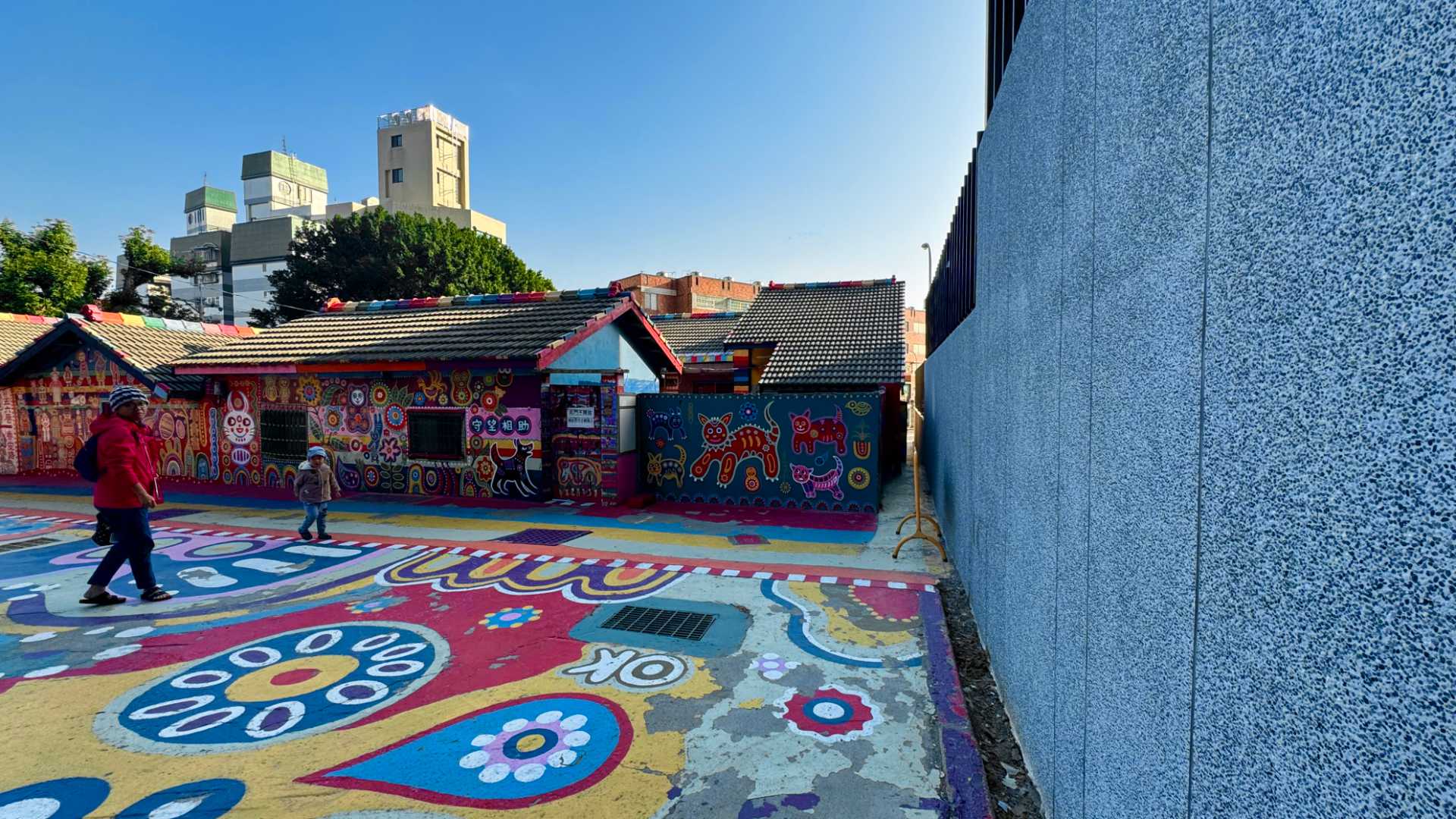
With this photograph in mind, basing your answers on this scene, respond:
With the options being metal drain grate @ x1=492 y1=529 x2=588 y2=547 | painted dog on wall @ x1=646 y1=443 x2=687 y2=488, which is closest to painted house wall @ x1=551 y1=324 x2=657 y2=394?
painted dog on wall @ x1=646 y1=443 x2=687 y2=488

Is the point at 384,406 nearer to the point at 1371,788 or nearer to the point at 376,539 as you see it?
the point at 376,539

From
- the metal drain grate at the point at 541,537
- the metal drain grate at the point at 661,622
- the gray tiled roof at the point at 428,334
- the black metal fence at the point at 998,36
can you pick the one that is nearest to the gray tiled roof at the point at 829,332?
the gray tiled roof at the point at 428,334

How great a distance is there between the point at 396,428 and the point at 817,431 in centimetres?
850

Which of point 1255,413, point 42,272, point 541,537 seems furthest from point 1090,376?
point 42,272

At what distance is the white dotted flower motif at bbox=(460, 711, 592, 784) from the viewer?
11.9 feet

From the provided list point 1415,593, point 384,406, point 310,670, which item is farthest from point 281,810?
point 384,406

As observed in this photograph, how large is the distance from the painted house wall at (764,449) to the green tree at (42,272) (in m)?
30.4

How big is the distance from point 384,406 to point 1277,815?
46.4 feet

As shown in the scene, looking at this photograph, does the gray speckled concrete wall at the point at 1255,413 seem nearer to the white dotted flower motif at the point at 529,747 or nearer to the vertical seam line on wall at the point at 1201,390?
the vertical seam line on wall at the point at 1201,390

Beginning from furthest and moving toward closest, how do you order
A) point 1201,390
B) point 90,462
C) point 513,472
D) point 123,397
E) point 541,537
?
point 513,472 → point 541,537 → point 123,397 → point 90,462 → point 1201,390

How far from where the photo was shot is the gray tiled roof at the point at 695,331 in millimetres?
23094

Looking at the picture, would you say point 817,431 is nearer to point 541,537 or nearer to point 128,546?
point 541,537

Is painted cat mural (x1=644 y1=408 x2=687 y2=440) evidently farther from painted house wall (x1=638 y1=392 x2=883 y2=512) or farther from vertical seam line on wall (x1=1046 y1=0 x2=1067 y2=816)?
vertical seam line on wall (x1=1046 y1=0 x2=1067 y2=816)

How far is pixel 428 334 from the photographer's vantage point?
43.4 feet
